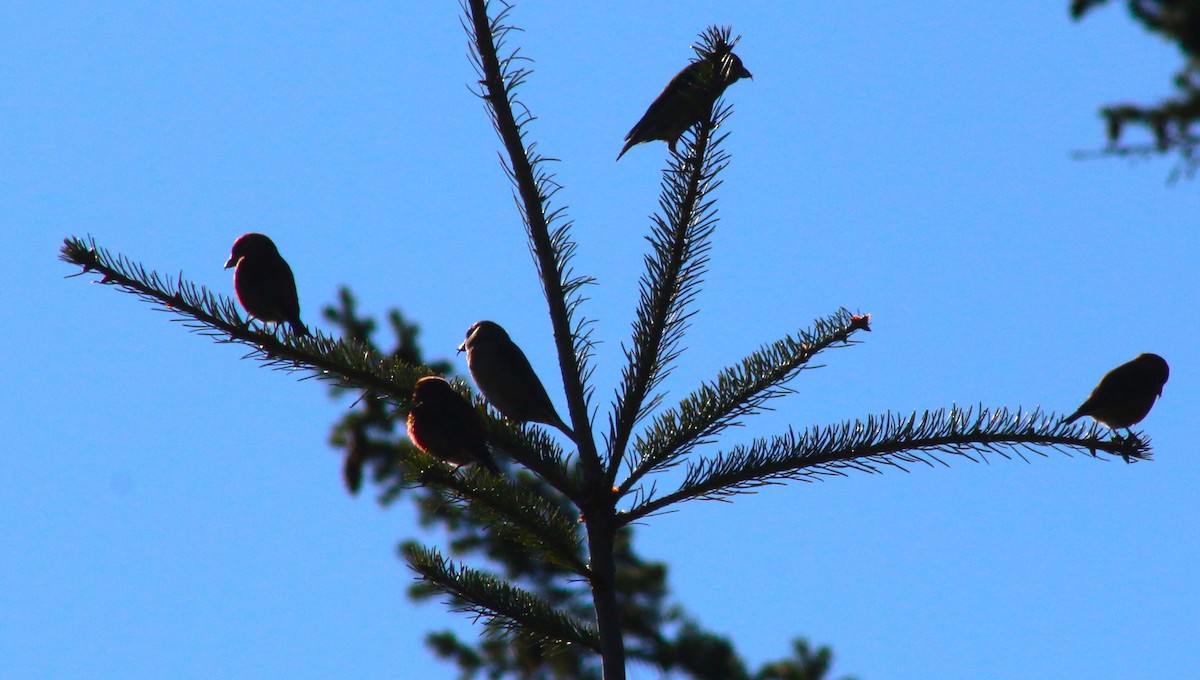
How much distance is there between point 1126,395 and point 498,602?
594cm

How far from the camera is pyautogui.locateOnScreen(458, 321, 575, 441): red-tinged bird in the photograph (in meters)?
6.51

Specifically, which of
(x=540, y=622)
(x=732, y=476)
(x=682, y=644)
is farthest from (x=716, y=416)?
(x=682, y=644)

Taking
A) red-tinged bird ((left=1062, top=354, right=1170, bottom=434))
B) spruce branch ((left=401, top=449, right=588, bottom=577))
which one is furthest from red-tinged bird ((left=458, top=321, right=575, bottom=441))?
red-tinged bird ((left=1062, top=354, right=1170, bottom=434))

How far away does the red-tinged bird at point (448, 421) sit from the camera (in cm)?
386

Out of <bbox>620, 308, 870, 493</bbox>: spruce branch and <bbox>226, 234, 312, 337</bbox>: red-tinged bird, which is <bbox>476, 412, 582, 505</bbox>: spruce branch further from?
<bbox>226, 234, 312, 337</bbox>: red-tinged bird

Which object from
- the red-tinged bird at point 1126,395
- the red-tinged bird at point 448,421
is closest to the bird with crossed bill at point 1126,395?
the red-tinged bird at point 1126,395

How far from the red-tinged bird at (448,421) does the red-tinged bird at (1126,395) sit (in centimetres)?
495

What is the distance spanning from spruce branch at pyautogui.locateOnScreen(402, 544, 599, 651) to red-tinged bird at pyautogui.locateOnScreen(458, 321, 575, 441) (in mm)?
A: 2830

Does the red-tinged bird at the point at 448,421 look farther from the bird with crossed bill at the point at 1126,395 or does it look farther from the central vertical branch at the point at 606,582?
the bird with crossed bill at the point at 1126,395

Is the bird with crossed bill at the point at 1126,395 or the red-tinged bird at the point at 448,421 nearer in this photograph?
the red-tinged bird at the point at 448,421

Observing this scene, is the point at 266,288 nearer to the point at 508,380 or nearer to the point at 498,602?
the point at 508,380

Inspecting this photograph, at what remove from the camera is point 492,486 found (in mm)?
3457

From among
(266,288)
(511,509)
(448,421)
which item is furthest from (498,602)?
(266,288)

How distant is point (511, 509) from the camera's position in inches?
133
